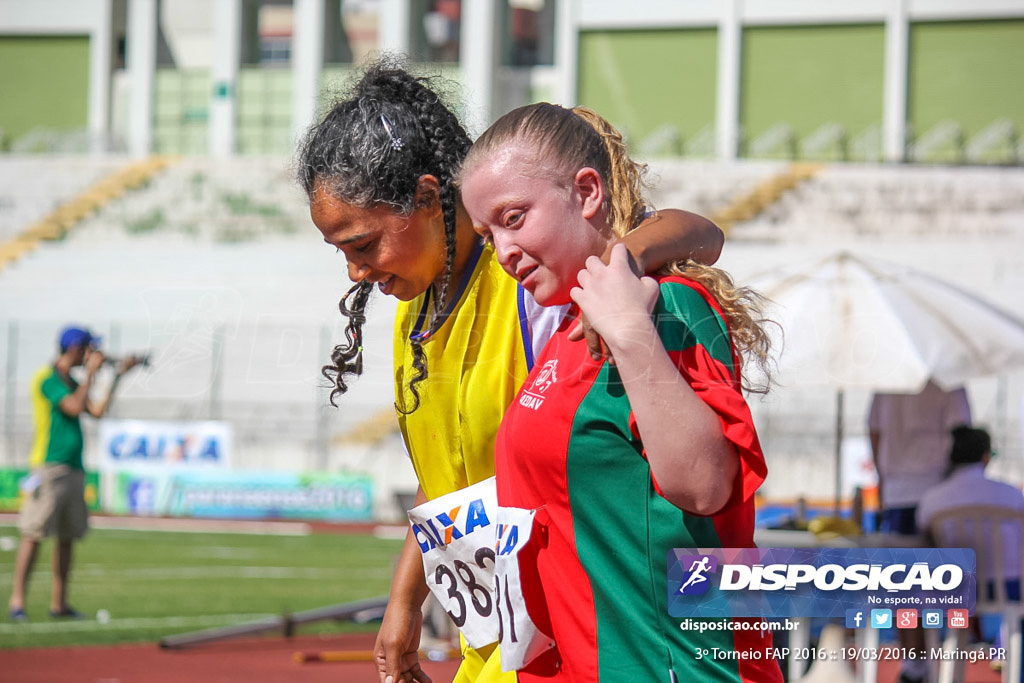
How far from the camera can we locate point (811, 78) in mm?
29781

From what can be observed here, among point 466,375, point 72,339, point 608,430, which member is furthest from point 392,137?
point 72,339

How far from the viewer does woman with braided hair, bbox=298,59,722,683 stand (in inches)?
81.2

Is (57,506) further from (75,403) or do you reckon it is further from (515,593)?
(515,593)

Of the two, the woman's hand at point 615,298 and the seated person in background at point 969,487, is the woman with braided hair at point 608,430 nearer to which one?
the woman's hand at point 615,298

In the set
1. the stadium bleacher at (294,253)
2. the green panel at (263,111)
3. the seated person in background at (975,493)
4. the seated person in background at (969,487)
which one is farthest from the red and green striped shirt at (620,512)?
the green panel at (263,111)

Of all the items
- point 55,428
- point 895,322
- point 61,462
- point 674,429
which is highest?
point 895,322

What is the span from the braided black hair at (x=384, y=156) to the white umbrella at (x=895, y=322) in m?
3.79

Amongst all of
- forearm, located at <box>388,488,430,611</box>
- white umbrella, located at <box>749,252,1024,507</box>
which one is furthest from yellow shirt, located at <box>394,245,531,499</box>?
white umbrella, located at <box>749,252,1024,507</box>

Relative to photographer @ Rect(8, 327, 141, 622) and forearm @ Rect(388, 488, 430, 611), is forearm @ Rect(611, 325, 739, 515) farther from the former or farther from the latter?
photographer @ Rect(8, 327, 141, 622)

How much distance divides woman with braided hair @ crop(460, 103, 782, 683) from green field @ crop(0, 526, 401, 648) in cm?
638

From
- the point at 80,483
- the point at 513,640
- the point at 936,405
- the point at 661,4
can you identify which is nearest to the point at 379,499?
the point at 80,483

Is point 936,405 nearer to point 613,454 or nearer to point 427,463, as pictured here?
point 427,463

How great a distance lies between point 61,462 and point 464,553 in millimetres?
7404

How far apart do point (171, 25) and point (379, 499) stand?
59.5ft
